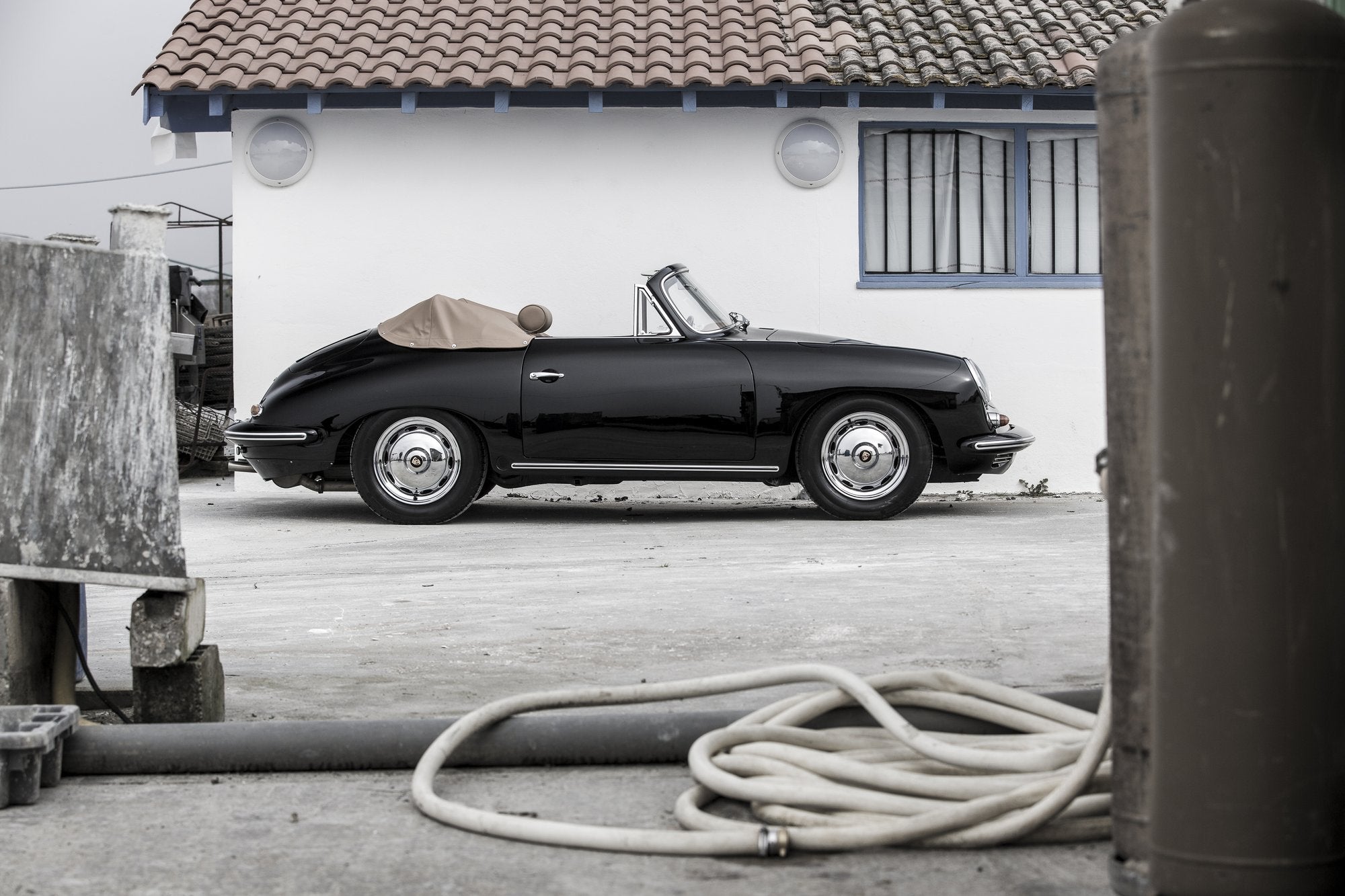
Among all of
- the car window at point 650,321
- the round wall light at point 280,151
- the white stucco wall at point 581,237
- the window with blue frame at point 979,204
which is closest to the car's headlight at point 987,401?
the car window at point 650,321

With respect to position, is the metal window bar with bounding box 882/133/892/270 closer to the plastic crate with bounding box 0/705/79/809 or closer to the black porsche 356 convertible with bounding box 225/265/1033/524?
the black porsche 356 convertible with bounding box 225/265/1033/524

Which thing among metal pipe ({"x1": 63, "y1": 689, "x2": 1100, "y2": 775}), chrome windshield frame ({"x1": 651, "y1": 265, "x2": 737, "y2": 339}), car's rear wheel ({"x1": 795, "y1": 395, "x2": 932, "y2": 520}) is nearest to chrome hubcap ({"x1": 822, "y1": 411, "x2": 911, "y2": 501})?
car's rear wheel ({"x1": 795, "y1": 395, "x2": 932, "y2": 520})

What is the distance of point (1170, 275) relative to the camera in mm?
2152

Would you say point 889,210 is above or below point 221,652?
above

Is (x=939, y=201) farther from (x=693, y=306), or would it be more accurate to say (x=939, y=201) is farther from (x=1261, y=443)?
(x=1261, y=443)

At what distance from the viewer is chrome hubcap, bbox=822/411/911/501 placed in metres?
9.44

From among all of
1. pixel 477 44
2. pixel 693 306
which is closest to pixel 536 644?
pixel 693 306

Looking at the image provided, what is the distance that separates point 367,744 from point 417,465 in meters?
6.02

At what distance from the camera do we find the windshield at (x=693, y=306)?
31.6 ft

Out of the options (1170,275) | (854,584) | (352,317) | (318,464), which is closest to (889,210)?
(352,317)

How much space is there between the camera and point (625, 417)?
9328 millimetres

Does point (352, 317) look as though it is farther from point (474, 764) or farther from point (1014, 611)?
point (474, 764)

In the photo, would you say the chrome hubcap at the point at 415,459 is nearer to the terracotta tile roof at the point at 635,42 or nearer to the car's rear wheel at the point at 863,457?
the car's rear wheel at the point at 863,457

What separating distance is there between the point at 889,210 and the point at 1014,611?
6818 mm
